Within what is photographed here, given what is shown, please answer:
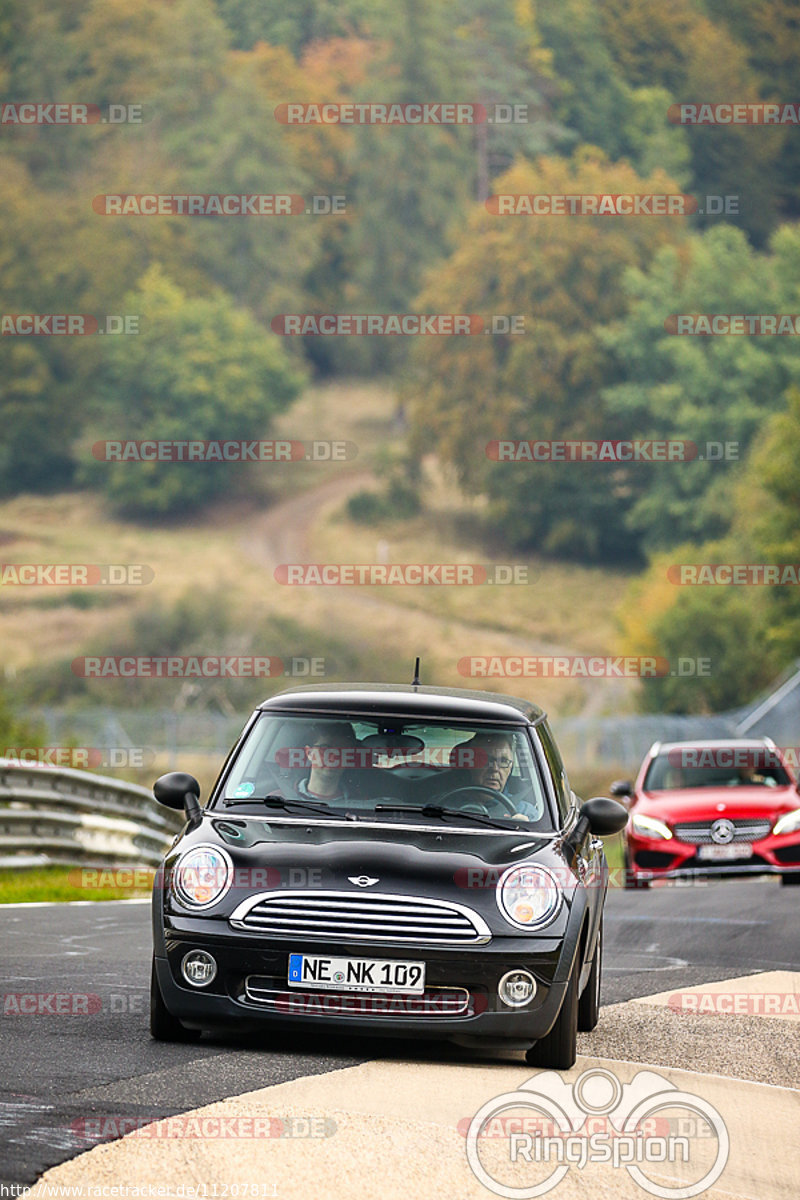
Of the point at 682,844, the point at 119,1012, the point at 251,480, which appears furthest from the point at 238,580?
the point at 119,1012

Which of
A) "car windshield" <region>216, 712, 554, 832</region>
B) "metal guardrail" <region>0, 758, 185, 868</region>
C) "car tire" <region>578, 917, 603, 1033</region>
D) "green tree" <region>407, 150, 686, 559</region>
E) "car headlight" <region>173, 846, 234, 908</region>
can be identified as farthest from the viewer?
"green tree" <region>407, 150, 686, 559</region>

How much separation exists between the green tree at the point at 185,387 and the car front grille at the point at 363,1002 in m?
95.7

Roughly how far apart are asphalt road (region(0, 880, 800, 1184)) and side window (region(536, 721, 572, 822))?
1.29 meters

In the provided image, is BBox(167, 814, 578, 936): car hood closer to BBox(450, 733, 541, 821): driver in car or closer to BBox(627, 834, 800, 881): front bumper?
BBox(450, 733, 541, 821): driver in car

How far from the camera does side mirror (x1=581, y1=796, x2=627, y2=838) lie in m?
8.83

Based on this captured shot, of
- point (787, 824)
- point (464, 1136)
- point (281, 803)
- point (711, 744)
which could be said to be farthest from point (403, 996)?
point (711, 744)

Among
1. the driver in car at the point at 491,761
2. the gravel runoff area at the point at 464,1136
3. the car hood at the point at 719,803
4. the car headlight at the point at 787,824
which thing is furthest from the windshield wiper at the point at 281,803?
the car headlight at the point at 787,824

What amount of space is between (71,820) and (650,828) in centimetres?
579

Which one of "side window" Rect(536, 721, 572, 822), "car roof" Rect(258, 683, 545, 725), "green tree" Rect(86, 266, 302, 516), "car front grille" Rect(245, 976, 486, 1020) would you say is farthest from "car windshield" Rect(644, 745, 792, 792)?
"green tree" Rect(86, 266, 302, 516)

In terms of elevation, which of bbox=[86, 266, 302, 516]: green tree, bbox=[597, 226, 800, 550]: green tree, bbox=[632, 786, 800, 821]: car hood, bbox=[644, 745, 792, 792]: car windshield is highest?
bbox=[632, 786, 800, 821]: car hood

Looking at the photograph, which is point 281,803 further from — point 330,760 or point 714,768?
point 714,768

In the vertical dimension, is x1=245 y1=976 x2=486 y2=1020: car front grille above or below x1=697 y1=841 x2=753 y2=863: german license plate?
above

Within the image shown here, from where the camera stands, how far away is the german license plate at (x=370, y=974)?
7.70 meters

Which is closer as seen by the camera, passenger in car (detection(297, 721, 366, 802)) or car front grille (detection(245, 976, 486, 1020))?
car front grille (detection(245, 976, 486, 1020))
